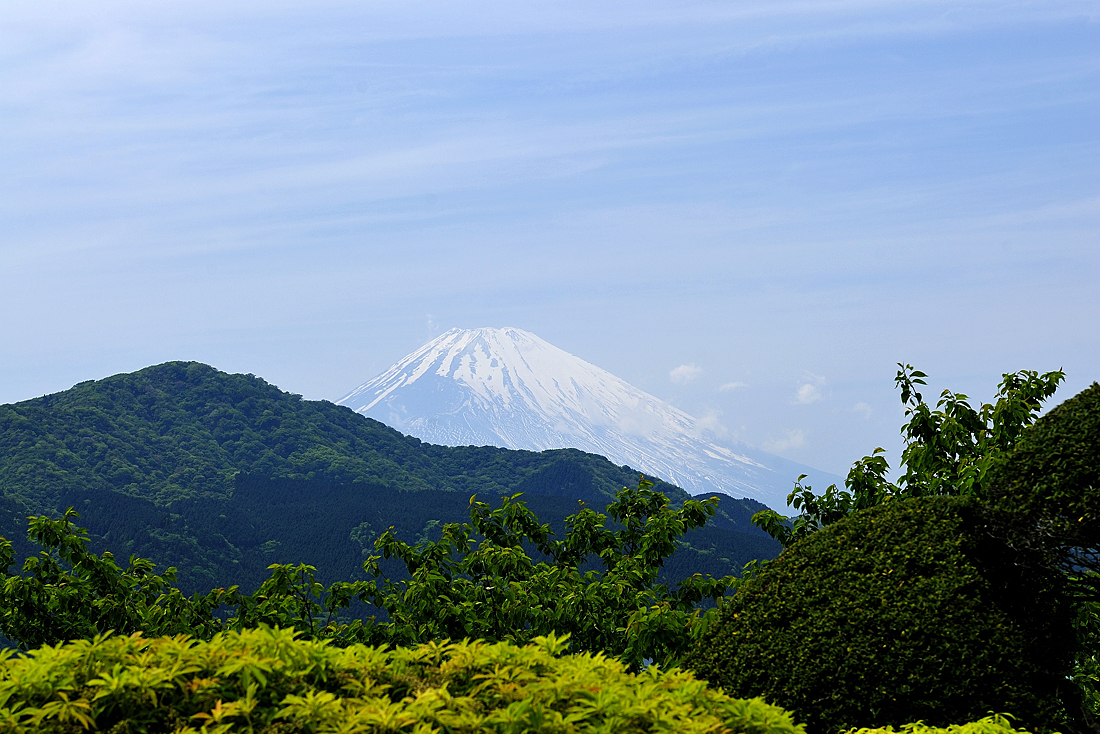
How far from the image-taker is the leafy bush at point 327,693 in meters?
3.86

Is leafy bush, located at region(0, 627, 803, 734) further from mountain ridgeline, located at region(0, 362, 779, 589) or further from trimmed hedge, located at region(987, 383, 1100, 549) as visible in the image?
mountain ridgeline, located at region(0, 362, 779, 589)

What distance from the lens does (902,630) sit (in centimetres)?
592

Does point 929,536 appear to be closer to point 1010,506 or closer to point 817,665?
point 1010,506

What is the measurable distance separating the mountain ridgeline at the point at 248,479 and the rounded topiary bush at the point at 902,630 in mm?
54076

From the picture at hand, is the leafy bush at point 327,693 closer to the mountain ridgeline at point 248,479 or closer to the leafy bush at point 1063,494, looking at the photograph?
the leafy bush at point 1063,494

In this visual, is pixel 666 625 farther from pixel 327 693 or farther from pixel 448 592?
pixel 327 693

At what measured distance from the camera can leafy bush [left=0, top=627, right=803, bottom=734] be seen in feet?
12.7

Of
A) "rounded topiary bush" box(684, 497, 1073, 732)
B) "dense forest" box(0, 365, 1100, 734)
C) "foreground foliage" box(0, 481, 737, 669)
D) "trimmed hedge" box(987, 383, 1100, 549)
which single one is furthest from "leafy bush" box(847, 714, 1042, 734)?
"foreground foliage" box(0, 481, 737, 669)

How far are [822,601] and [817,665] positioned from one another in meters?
0.51

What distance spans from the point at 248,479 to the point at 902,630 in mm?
107507

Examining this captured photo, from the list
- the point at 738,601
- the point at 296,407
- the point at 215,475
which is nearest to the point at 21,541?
the point at 215,475

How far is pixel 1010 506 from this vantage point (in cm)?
645

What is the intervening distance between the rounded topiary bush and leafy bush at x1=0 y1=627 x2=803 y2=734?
59.8 inches

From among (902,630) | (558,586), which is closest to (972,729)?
(902,630)
